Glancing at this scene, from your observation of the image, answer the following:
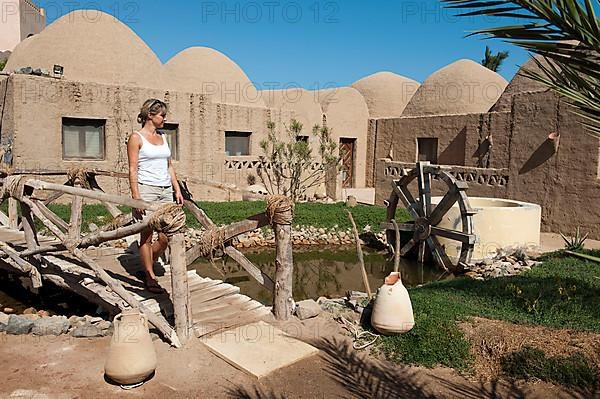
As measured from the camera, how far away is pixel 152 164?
→ 4551mm

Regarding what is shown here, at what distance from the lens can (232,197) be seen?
1399 centimetres

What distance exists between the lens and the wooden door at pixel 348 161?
19469 millimetres

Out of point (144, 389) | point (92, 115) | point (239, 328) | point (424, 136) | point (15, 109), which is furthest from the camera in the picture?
point (424, 136)

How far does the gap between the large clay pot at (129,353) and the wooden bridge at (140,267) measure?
546mm

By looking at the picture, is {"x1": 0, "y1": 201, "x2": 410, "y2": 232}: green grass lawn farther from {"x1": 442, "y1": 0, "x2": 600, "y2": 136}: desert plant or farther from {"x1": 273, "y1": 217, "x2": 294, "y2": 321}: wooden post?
{"x1": 442, "y1": 0, "x2": 600, "y2": 136}: desert plant

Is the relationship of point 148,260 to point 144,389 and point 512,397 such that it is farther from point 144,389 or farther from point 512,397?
point 512,397

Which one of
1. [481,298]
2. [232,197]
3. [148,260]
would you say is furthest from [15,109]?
[481,298]

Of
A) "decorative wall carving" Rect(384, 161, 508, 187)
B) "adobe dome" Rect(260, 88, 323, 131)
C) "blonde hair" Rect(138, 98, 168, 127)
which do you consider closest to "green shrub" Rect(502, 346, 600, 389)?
"blonde hair" Rect(138, 98, 168, 127)

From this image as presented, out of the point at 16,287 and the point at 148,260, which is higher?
the point at 148,260

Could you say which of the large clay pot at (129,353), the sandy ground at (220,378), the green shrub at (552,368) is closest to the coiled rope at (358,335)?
the sandy ground at (220,378)

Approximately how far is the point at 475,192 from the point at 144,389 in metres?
11.2

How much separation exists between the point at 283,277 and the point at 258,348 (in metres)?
0.79

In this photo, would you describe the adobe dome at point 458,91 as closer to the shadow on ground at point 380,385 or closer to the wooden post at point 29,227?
the wooden post at point 29,227

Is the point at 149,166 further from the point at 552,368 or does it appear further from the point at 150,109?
the point at 552,368
